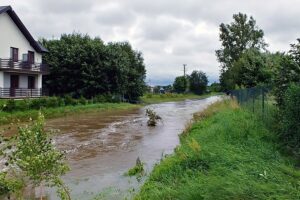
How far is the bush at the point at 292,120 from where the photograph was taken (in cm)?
993

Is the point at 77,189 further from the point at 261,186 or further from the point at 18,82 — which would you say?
the point at 18,82

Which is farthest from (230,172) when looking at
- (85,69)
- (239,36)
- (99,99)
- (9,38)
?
(239,36)

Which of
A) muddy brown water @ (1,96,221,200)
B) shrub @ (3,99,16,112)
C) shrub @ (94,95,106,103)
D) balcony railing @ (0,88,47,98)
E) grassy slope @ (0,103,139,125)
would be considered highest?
balcony railing @ (0,88,47,98)

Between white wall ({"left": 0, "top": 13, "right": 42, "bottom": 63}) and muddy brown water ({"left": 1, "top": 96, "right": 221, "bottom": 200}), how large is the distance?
36.8 ft

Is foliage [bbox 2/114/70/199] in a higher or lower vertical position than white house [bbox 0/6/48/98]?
lower

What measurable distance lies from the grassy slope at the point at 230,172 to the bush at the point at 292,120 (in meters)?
0.47

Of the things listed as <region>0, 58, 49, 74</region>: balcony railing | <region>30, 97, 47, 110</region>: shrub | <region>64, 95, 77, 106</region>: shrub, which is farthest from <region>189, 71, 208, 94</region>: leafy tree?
<region>30, 97, 47, 110</region>: shrub

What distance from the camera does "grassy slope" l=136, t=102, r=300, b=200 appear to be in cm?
576

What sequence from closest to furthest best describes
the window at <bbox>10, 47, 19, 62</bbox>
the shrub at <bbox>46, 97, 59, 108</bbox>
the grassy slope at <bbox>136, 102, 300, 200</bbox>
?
the grassy slope at <bbox>136, 102, 300, 200</bbox> < the shrub at <bbox>46, 97, 59, 108</bbox> < the window at <bbox>10, 47, 19, 62</bbox>

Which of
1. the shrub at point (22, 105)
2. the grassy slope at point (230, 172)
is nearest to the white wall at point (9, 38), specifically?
the shrub at point (22, 105)

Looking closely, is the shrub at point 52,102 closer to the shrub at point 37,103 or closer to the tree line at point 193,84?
the shrub at point 37,103

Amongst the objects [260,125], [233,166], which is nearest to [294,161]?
[233,166]

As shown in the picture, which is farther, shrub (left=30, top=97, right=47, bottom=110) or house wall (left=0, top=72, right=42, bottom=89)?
house wall (left=0, top=72, right=42, bottom=89)

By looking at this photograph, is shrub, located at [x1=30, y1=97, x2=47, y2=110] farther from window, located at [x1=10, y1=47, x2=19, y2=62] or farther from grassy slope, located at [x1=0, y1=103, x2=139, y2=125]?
window, located at [x1=10, y1=47, x2=19, y2=62]
